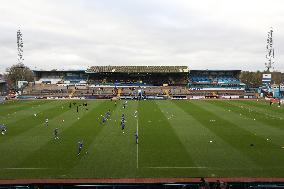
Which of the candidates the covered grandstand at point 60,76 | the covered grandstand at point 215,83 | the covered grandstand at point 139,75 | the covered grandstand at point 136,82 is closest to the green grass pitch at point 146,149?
the covered grandstand at point 136,82

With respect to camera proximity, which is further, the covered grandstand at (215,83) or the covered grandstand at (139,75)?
the covered grandstand at (139,75)

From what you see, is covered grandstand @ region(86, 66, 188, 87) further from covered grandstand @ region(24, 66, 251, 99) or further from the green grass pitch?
the green grass pitch

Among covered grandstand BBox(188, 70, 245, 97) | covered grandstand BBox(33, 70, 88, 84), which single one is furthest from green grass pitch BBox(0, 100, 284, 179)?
covered grandstand BBox(33, 70, 88, 84)

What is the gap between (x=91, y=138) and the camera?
32.5 meters

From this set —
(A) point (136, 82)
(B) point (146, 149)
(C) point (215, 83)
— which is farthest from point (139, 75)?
(B) point (146, 149)

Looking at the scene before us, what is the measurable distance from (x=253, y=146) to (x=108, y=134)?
12.5 metres

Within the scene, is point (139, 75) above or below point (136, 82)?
above

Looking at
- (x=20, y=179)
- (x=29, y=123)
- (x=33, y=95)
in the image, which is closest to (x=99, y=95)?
→ (x=33, y=95)

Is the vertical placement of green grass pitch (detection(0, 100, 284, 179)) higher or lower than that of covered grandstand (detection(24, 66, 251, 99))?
lower

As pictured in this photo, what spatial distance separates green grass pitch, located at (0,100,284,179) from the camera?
22.1 metres

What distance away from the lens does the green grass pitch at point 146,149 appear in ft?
72.4

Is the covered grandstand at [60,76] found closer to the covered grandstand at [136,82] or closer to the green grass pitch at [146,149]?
the covered grandstand at [136,82]

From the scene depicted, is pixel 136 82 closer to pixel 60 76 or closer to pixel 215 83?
pixel 215 83

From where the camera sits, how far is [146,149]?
27.8 meters
